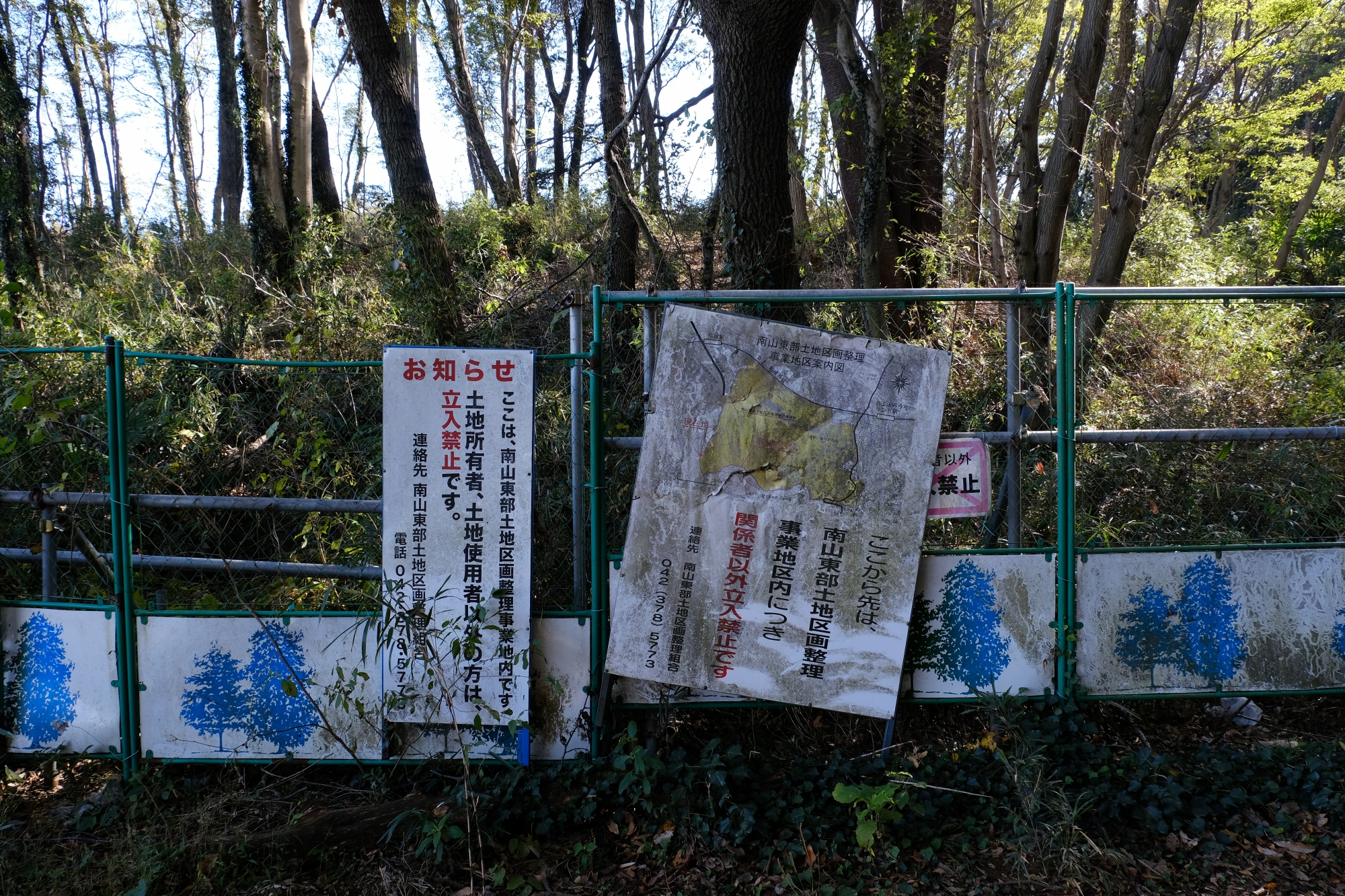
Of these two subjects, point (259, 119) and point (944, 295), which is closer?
point (944, 295)

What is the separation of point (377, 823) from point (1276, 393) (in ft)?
18.5

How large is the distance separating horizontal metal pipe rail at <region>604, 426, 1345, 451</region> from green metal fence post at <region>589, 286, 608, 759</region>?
0.32ft

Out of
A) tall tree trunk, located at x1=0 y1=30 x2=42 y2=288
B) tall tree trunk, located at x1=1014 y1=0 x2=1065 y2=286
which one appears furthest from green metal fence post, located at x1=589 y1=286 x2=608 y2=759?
tall tree trunk, located at x1=0 y1=30 x2=42 y2=288

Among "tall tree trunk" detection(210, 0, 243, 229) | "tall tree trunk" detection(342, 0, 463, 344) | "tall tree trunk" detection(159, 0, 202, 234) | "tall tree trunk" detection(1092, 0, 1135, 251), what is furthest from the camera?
"tall tree trunk" detection(159, 0, 202, 234)

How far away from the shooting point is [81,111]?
88.3 feet

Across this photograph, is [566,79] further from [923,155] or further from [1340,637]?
[1340,637]

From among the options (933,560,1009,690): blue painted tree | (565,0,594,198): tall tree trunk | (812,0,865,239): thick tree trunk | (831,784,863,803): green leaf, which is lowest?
(831,784,863,803): green leaf

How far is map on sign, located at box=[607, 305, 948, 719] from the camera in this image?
354 cm

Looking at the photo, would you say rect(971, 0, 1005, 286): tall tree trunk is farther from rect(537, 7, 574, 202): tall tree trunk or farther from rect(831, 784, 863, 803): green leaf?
rect(537, 7, 574, 202): tall tree trunk

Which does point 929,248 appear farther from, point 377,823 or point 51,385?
point 51,385

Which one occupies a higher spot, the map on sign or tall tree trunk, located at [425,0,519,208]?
tall tree trunk, located at [425,0,519,208]

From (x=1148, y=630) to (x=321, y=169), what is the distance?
12.0 m

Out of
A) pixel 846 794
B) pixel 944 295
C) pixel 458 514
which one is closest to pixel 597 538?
pixel 458 514

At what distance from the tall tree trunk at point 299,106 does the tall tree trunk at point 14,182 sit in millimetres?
3012
